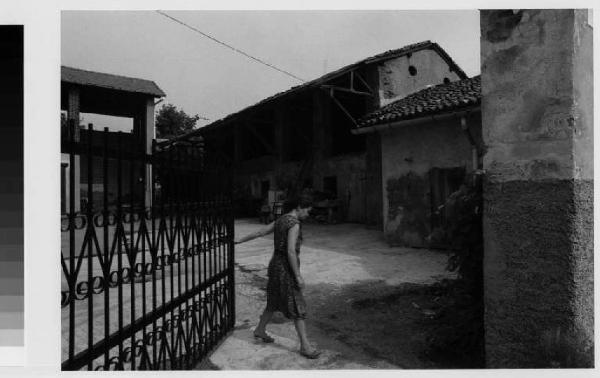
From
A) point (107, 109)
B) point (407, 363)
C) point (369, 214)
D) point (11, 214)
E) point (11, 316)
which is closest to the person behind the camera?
point (11, 214)

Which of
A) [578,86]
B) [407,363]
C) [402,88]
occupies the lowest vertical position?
[407,363]

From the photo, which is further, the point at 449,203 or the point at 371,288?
the point at 371,288

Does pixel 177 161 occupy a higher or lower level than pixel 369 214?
higher

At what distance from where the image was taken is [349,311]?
4.56 m

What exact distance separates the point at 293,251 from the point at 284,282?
299 mm

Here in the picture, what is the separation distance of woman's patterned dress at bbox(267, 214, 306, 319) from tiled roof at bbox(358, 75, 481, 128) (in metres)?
5.86

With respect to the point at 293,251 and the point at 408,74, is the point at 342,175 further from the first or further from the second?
the point at 293,251

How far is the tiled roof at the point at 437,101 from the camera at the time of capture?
7.95 metres

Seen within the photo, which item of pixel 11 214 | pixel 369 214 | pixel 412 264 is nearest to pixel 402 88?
pixel 369 214

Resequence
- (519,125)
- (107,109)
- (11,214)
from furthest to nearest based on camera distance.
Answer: (107,109) → (519,125) → (11,214)

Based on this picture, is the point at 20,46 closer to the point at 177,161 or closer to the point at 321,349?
the point at 177,161

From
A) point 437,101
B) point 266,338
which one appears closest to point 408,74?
point 437,101

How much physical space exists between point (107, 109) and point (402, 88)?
12150 millimetres

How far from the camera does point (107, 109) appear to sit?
53.5ft
